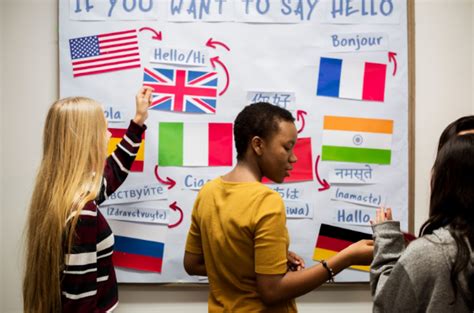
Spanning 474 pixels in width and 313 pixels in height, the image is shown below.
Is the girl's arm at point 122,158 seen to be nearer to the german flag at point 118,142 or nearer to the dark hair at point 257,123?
the german flag at point 118,142

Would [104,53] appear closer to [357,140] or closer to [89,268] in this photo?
[89,268]

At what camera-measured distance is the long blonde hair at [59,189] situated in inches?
50.6

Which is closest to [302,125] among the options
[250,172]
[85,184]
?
[250,172]

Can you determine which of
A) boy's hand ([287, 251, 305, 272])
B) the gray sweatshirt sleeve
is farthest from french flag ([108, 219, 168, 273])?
the gray sweatshirt sleeve

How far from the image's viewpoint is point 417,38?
198 centimetres

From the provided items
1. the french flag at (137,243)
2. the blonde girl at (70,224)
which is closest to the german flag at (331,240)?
the french flag at (137,243)

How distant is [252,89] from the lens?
190 centimetres

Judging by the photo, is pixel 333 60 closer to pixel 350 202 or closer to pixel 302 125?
pixel 302 125

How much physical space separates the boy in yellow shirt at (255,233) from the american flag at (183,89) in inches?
20.3

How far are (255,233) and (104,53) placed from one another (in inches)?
41.2

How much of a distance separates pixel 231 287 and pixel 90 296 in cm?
39

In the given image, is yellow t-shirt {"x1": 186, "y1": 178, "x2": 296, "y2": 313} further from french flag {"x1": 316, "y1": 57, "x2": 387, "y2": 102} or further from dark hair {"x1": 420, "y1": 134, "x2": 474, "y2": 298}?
french flag {"x1": 316, "y1": 57, "x2": 387, "y2": 102}

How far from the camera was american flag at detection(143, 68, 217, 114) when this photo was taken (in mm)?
1883

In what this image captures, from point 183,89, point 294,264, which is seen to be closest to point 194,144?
point 183,89
